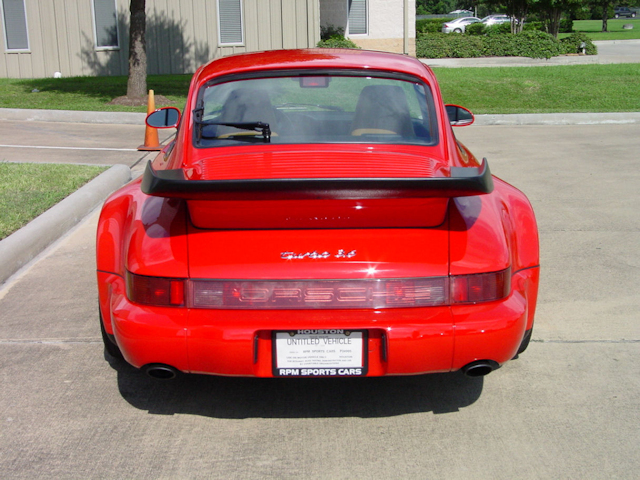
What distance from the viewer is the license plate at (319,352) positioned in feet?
10.1

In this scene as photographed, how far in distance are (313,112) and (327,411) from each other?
160cm

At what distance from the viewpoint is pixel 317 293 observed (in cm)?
305

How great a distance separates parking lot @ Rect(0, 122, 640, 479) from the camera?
3133mm

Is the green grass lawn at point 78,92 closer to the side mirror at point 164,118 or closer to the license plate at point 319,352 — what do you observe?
the side mirror at point 164,118

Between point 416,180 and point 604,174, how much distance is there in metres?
7.20

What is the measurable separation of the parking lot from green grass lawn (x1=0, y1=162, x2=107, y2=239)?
4.66ft

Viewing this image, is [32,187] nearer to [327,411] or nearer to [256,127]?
[256,127]

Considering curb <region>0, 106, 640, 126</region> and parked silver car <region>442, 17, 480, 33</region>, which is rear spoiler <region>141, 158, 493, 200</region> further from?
parked silver car <region>442, 17, 480, 33</region>

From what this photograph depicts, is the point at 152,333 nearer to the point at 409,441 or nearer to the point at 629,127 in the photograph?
the point at 409,441

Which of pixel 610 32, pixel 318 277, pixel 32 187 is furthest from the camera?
pixel 610 32

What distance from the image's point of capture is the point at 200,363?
3.10m

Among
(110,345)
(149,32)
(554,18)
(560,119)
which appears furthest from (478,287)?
(554,18)

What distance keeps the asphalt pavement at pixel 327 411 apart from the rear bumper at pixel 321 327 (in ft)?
1.33

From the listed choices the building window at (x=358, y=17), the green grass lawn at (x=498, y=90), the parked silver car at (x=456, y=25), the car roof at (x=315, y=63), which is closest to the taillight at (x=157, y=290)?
the car roof at (x=315, y=63)
